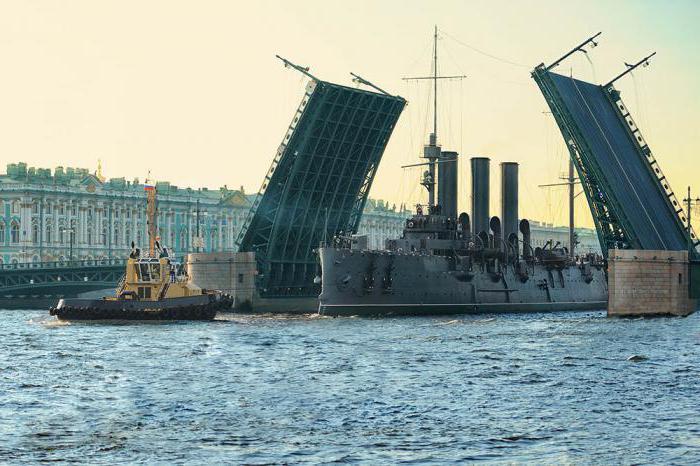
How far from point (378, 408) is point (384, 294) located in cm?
3482

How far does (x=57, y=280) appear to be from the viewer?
274 feet

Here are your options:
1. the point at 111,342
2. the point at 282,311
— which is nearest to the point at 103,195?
the point at 282,311

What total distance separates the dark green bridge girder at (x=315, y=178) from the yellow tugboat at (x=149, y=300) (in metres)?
6.90

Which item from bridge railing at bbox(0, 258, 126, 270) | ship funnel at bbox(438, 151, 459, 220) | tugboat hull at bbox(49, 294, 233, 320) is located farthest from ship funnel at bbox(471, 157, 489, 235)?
bridge railing at bbox(0, 258, 126, 270)

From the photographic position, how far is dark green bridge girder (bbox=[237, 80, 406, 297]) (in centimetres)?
5641

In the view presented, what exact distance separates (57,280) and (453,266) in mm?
31923

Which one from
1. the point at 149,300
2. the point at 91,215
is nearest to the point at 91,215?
the point at 91,215

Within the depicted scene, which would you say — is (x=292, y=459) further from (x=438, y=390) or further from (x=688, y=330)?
(x=688, y=330)

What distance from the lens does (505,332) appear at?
4825 centimetres

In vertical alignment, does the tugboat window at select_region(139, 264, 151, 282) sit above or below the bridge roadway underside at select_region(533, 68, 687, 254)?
below

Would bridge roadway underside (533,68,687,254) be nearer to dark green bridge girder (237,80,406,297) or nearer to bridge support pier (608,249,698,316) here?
bridge support pier (608,249,698,316)

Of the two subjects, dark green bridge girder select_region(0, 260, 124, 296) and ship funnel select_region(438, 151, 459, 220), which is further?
dark green bridge girder select_region(0, 260, 124, 296)

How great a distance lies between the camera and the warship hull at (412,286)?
59.2 metres

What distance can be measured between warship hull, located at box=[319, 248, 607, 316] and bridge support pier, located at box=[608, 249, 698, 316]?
9626mm
